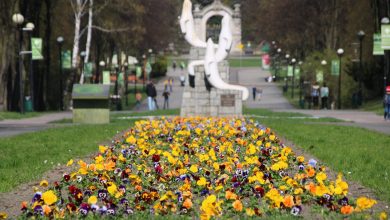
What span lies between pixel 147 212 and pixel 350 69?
5013 cm

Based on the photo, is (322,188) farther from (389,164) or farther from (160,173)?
(389,164)

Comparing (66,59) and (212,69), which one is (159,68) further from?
(212,69)

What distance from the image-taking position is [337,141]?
68.0ft

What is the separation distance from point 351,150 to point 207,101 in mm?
20366

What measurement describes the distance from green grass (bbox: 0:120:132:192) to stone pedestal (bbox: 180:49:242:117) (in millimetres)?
11566

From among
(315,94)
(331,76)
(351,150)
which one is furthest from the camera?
(331,76)

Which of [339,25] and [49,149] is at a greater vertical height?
[339,25]

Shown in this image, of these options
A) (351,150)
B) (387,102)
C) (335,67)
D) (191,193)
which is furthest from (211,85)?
(191,193)

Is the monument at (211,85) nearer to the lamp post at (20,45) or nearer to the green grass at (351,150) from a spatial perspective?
the lamp post at (20,45)

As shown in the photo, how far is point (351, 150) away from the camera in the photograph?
17781 mm

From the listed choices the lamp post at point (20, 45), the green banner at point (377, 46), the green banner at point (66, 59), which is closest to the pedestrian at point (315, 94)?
the green banner at point (377, 46)

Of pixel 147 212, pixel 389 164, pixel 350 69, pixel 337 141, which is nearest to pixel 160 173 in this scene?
pixel 147 212

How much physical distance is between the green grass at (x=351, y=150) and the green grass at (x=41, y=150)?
14.2 ft

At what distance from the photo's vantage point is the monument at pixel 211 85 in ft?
120
